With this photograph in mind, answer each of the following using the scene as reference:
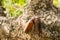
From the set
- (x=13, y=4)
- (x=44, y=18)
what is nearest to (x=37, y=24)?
(x=44, y=18)

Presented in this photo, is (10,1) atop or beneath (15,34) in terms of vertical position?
atop

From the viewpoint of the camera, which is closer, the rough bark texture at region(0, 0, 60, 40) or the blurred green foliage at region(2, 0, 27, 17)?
the rough bark texture at region(0, 0, 60, 40)

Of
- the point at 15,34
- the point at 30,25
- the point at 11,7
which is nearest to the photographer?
the point at 30,25

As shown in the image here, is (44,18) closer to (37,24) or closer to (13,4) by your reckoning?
(37,24)

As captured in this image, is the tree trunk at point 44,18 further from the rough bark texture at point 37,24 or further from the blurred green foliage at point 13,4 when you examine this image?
the blurred green foliage at point 13,4

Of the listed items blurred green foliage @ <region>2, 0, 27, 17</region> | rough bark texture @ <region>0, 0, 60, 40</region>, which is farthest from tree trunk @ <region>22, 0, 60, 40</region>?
blurred green foliage @ <region>2, 0, 27, 17</region>

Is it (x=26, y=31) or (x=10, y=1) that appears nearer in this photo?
(x=26, y=31)

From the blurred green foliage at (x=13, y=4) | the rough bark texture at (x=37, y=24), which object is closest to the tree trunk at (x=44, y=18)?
the rough bark texture at (x=37, y=24)

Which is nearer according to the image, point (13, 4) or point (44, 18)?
point (44, 18)

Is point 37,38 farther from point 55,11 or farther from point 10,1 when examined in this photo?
point 10,1

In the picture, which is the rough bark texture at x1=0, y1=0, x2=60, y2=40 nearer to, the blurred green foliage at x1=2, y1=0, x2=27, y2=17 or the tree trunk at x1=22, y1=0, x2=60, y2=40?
the tree trunk at x1=22, y1=0, x2=60, y2=40

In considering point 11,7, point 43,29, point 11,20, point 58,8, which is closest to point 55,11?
point 58,8
